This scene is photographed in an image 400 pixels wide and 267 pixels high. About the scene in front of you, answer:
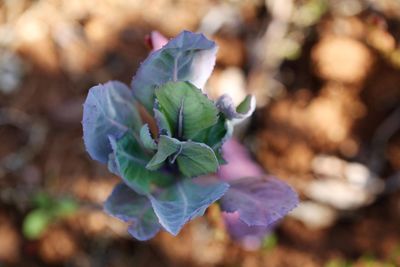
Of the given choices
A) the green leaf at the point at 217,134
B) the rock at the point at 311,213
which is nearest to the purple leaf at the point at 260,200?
the green leaf at the point at 217,134

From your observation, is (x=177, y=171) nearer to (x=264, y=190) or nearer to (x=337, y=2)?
(x=264, y=190)

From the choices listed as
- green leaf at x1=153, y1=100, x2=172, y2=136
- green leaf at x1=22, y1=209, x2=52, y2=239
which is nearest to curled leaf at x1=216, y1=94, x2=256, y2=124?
green leaf at x1=153, y1=100, x2=172, y2=136

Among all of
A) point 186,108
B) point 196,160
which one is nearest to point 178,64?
point 186,108

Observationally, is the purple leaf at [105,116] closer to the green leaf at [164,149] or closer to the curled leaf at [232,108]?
the green leaf at [164,149]

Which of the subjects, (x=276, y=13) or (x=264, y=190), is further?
(x=276, y=13)

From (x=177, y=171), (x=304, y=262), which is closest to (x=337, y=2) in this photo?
(x=304, y=262)

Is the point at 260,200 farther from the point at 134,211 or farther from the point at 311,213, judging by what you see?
the point at 311,213

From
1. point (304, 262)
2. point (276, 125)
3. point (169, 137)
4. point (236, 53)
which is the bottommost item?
point (304, 262)
